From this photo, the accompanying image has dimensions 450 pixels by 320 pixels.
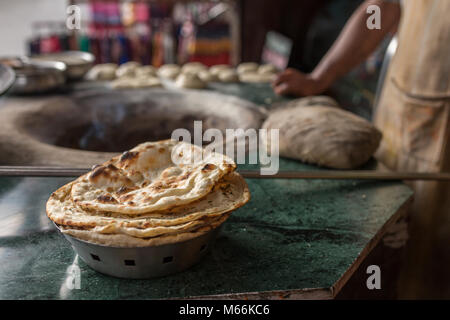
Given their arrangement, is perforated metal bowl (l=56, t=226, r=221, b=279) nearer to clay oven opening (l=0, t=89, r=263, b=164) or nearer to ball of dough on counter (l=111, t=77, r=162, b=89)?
clay oven opening (l=0, t=89, r=263, b=164)

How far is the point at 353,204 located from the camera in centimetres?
177

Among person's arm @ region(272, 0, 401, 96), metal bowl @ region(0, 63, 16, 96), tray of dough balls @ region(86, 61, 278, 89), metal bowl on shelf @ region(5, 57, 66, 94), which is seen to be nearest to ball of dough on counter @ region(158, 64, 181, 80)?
tray of dough balls @ region(86, 61, 278, 89)

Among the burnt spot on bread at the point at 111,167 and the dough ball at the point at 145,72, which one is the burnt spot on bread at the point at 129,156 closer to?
the burnt spot on bread at the point at 111,167

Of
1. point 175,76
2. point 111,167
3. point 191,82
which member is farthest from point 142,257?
point 175,76

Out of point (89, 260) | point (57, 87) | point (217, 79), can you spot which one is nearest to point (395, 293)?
point (89, 260)

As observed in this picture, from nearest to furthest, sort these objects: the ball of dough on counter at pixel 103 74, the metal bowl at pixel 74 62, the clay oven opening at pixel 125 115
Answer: the clay oven opening at pixel 125 115 < the metal bowl at pixel 74 62 < the ball of dough on counter at pixel 103 74

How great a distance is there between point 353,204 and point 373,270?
288 mm

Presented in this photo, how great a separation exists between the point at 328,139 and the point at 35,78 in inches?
90.1

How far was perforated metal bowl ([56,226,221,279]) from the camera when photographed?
116 cm

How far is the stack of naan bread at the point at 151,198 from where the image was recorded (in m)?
1.13

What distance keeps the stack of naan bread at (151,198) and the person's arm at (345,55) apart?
73.0 inches

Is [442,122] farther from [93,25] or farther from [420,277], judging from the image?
[93,25]

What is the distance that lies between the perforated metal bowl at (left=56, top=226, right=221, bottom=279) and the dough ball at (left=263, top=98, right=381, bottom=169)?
3.18ft

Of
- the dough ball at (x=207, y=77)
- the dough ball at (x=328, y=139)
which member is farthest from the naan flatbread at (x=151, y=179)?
the dough ball at (x=207, y=77)
